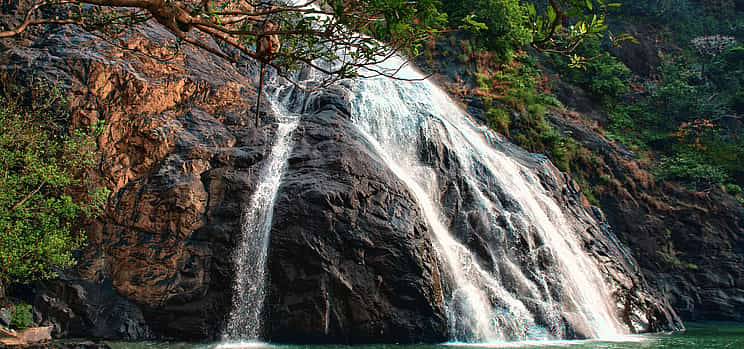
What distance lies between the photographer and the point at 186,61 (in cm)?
1295

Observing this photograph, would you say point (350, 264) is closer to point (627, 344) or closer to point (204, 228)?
point (204, 228)

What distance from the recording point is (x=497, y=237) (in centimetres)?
1136

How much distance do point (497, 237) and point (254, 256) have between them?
5422 millimetres

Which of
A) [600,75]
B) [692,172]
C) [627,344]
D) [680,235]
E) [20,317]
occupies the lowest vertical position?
[627,344]

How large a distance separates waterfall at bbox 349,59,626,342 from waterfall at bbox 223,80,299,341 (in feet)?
8.74

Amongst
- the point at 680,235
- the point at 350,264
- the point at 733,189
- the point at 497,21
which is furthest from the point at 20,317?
the point at 733,189

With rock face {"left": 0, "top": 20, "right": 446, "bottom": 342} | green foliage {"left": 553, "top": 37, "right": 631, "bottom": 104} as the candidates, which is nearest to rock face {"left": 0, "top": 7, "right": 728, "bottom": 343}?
rock face {"left": 0, "top": 20, "right": 446, "bottom": 342}

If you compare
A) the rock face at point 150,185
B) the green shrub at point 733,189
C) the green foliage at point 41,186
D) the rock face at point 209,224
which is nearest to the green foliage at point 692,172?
the green shrub at point 733,189

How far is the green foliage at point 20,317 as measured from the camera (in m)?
8.38

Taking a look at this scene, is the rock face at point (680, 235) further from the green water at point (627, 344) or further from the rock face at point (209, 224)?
the rock face at point (209, 224)

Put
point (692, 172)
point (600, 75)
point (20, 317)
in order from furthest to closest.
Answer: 1. point (600, 75)
2. point (692, 172)
3. point (20, 317)

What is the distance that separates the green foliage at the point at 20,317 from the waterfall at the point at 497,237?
7.41 m

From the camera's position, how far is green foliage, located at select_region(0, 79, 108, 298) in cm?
866

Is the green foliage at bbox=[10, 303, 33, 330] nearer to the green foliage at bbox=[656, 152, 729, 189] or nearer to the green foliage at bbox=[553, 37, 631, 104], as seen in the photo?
the green foliage at bbox=[656, 152, 729, 189]
